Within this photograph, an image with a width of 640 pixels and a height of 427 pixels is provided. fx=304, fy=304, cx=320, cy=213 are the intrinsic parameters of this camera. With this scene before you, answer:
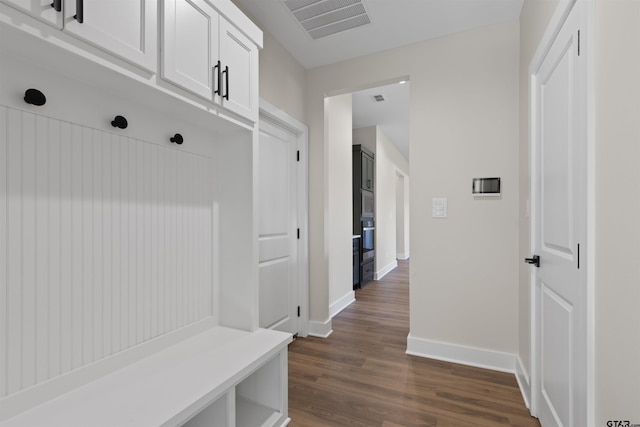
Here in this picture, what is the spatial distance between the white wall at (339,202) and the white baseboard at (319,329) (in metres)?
0.56

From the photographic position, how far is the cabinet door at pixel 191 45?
1229mm

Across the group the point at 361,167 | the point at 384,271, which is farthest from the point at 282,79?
the point at 384,271

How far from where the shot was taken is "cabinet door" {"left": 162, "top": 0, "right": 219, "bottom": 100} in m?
1.23

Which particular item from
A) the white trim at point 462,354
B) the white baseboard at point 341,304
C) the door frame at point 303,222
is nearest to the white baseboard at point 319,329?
the door frame at point 303,222

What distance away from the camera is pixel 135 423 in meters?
0.95

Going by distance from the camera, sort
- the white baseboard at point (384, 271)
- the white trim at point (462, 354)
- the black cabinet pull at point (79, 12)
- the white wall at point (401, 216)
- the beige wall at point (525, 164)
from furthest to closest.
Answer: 1. the white wall at point (401, 216)
2. the white baseboard at point (384, 271)
3. the white trim at point (462, 354)
4. the beige wall at point (525, 164)
5. the black cabinet pull at point (79, 12)

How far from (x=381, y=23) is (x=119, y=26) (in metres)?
1.93

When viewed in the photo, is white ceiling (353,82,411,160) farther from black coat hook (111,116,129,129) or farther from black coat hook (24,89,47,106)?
black coat hook (24,89,47,106)

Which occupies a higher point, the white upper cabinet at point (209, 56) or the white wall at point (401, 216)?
the white upper cabinet at point (209, 56)

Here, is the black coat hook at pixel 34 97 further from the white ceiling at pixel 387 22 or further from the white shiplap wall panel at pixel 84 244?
the white ceiling at pixel 387 22

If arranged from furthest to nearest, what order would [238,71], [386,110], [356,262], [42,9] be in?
1. [356,262]
2. [386,110]
3. [238,71]
4. [42,9]

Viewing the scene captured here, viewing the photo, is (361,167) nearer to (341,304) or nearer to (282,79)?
(341,304)

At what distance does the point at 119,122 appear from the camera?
4.17 ft

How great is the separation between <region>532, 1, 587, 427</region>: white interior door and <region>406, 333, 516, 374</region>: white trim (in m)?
0.59
